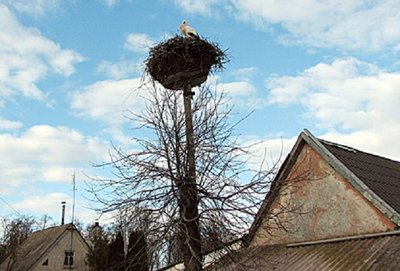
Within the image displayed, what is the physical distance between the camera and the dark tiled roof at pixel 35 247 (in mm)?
26734

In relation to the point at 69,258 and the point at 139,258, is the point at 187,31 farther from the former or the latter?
the point at 69,258

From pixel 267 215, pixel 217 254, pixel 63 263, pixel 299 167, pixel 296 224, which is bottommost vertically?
pixel 217 254

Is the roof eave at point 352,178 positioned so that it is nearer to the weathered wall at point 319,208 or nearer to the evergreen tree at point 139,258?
the weathered wall at point 319,208

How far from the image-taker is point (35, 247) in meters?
28.3

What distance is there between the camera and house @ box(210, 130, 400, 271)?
8922mm

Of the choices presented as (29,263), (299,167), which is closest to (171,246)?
(299,167)

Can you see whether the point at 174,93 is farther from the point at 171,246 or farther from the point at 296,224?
the point at 296,224

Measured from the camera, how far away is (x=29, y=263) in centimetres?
2645

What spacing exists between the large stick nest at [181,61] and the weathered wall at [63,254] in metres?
20.6

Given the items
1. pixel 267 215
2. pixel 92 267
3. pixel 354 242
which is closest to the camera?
pixel 267 215

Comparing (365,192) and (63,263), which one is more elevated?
(63,263)

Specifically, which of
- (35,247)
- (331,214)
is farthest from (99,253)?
(331,214)

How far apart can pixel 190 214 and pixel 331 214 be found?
4.56m

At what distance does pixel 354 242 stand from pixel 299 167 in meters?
2.59
